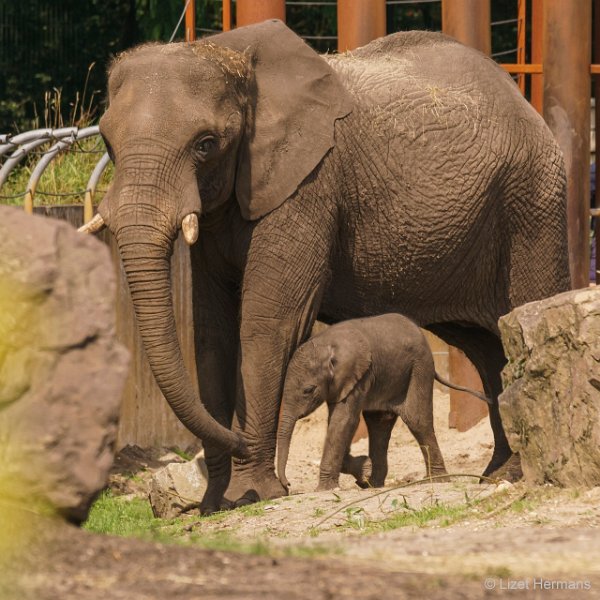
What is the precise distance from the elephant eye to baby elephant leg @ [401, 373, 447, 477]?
2.55 metres

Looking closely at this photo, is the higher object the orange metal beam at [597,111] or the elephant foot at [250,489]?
the orange metal beam at [597,111]

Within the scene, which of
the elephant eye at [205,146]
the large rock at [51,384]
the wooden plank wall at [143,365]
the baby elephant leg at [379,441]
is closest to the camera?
the large rock at [51,384]

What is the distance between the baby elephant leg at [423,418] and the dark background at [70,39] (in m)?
11.2

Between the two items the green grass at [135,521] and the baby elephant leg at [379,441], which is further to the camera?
the baby elephant leg at [379,441]

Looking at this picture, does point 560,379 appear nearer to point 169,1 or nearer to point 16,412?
point 16,412

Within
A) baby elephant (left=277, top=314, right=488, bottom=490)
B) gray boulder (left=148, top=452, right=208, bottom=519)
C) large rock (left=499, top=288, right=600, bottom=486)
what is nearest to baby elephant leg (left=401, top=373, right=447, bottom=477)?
baby elephant (left=277, top=314, right=488, bottom=490)

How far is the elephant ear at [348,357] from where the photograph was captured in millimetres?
10164

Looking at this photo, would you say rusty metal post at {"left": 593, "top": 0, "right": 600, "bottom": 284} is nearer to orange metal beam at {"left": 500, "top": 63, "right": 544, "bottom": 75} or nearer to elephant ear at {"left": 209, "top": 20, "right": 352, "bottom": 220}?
orange metal beam at {"left": 500, "top": 63, "right": 544, "bottom": 75}

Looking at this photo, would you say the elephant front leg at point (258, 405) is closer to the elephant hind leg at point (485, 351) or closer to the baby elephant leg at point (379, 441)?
the baby elephant leg at point (379, 441)

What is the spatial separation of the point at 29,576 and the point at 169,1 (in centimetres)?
1528

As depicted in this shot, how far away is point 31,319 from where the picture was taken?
5.20 meters

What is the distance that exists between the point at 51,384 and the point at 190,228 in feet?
10.9

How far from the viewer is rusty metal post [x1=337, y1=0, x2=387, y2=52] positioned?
501 inches

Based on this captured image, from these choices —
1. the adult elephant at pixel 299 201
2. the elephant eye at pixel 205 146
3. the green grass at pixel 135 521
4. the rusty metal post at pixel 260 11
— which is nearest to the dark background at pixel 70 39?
the rusty metal post at pixel 260 11
